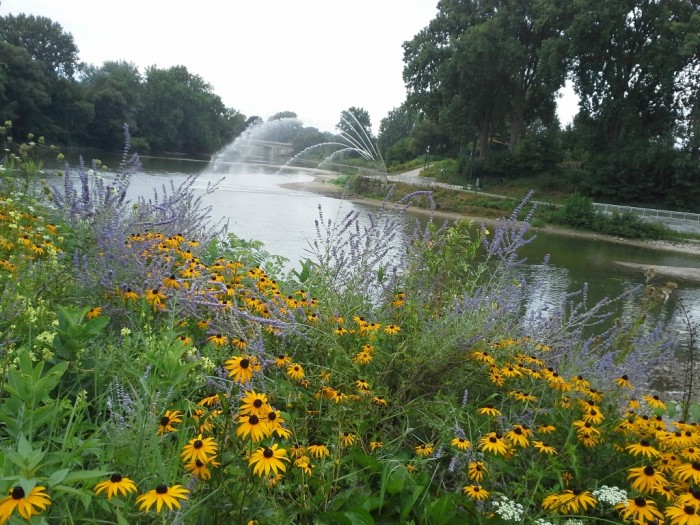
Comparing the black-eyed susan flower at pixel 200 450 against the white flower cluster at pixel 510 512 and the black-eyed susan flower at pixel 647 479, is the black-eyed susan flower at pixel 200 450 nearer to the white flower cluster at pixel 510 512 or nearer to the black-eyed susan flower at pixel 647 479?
the white flower cluster at pixel 510 512

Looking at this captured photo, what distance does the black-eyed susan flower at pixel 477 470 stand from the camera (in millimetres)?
1915

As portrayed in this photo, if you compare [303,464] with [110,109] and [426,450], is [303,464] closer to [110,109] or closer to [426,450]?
[426,450]

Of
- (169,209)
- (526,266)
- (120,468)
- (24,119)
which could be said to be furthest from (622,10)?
(24,119)

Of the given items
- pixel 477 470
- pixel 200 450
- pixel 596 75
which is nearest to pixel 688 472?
pixel 477 470

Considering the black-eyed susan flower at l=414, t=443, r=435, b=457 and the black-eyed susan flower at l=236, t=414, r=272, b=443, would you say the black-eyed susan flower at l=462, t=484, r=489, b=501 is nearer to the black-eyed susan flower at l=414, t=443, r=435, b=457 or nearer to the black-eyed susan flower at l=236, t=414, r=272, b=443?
the black-eyed susan flower at l=414, t=443, r=435, b=457

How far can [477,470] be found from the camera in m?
1.97

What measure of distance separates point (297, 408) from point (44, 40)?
220 ft

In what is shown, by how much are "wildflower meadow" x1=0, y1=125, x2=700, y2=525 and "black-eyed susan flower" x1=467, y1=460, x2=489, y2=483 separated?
0.13 feet

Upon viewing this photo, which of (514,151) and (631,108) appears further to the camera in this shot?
(514,151)

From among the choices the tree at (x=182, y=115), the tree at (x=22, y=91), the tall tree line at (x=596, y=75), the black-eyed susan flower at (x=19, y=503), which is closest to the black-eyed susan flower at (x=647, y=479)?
the black-eyed susan flower at (x=19, y=503)

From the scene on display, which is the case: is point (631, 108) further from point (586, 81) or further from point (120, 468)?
point (120, 468)

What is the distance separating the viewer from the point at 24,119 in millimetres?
42438

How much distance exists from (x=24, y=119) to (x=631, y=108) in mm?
43436

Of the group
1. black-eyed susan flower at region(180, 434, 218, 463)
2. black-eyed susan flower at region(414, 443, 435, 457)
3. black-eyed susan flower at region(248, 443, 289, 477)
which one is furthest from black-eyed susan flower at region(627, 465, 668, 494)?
black-eyed susan flower at region(180, 434, 218, 463)
